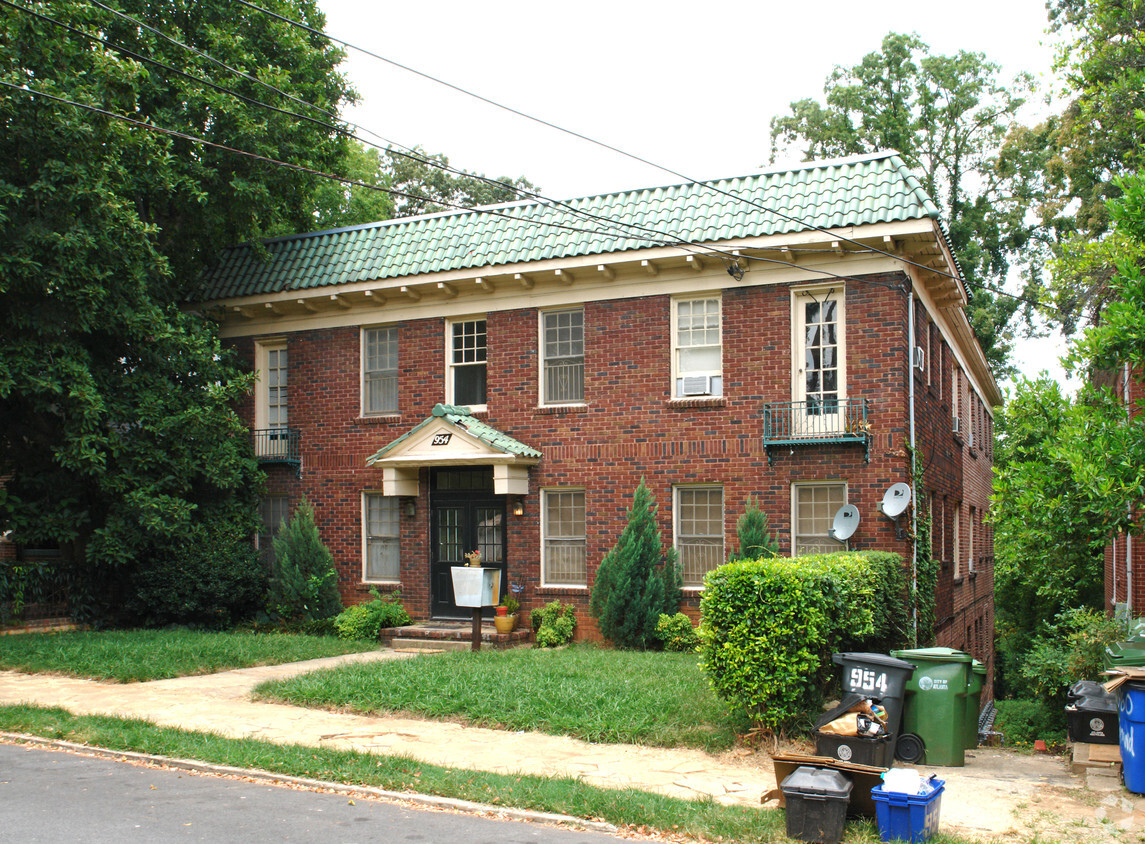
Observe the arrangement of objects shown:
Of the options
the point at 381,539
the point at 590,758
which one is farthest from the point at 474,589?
the point at 590,758

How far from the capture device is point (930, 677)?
9.38 meters

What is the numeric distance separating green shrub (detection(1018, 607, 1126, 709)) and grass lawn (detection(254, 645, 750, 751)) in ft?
13.7

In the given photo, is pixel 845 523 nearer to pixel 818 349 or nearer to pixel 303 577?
pixel 818 349

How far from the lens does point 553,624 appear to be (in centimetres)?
1656

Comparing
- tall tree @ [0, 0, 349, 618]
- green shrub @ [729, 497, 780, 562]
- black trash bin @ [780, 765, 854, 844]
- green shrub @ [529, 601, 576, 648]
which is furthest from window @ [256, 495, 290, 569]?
black trash bin @ [780, 765, 854, 844]

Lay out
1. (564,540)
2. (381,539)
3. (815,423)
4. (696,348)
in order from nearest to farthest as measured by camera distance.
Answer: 1. (815,423)
2. (696,348)
3. (564,540)
4. (381,539)

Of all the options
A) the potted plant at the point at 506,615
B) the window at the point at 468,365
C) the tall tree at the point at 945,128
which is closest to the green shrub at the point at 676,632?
the potted plant at the point at 506,615

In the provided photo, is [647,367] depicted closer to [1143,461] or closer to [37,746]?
[1143,461]

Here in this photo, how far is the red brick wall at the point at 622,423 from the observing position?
49.4ft

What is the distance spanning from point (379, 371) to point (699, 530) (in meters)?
6.81

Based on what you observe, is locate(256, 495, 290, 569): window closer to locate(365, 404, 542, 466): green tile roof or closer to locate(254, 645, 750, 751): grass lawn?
locate(365, 404, 542, 466): green tile roof

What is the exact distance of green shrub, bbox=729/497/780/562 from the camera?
49.8 feet

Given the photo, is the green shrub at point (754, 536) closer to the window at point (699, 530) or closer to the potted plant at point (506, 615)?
the window at point (699, 530)

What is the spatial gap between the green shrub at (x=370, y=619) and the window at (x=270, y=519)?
2.56 m
